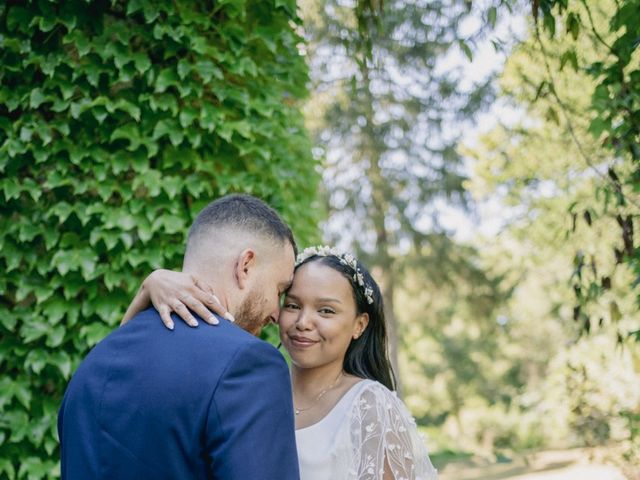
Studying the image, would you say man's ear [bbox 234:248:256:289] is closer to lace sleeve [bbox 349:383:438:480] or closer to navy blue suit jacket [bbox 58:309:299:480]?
navy blue suit jacket [bbox 58:309:299:480]

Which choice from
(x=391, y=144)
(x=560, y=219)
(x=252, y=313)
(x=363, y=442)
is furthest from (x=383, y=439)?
(x=391, y=144)

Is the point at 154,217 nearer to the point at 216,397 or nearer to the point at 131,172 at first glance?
the point at 131,172

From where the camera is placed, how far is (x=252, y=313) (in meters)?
2.34

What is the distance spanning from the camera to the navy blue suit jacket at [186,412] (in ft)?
6.00

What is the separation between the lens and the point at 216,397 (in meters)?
1.84

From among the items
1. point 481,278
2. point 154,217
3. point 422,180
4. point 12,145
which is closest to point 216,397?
point 154,217

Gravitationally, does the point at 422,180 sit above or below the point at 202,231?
above

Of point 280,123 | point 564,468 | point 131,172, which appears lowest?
point 564,468

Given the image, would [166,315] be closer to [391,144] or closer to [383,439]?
[383,439]

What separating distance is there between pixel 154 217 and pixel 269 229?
1.37 m

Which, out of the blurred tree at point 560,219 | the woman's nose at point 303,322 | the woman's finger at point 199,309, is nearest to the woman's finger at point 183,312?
the woman's finger at point 199,309

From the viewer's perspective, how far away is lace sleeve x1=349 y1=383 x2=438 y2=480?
9.68 feet

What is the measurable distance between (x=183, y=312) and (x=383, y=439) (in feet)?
4.26

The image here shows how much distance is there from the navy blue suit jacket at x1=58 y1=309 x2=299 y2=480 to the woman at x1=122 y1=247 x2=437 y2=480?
108cm
